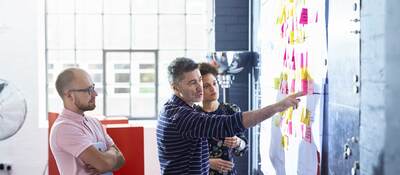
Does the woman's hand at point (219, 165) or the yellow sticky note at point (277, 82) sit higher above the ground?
the yellow sticky note at point (277, 82)

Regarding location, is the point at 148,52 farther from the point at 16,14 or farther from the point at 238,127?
the point at 238,127

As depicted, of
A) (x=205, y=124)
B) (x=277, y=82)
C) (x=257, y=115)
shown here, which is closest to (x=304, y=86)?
(x=257, y=115)

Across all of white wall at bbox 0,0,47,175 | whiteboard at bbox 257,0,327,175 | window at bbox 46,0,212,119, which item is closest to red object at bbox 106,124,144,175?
whiteboard at bbox 257,0,327,175

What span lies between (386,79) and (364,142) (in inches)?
9.8

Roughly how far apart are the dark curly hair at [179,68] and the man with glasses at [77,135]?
33 centimetres

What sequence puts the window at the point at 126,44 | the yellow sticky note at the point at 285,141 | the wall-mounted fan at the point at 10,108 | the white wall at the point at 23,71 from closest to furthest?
the yellow sticky note at the point at 285,141
the wall-mounted fan at the point at 10,108
the white wall at the point at 23,71
the window at the point at 126,44

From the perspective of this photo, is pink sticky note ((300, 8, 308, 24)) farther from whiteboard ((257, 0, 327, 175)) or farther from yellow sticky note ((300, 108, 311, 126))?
yellow sticky note ((300, 108, 311, 126))

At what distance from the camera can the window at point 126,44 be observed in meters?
6.27

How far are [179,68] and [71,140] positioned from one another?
0.51 m

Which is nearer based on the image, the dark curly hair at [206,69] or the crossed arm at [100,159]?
the crossed arm at [100,159]

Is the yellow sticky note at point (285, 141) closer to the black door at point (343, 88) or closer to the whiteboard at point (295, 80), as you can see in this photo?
the whiteboard at point (295, 80)

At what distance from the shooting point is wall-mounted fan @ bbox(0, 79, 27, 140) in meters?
4.86

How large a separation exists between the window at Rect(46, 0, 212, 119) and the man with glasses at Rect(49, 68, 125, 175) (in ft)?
13.3

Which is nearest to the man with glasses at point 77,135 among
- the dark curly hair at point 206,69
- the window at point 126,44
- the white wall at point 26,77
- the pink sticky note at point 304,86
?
the dark curly hair at point 206,69
